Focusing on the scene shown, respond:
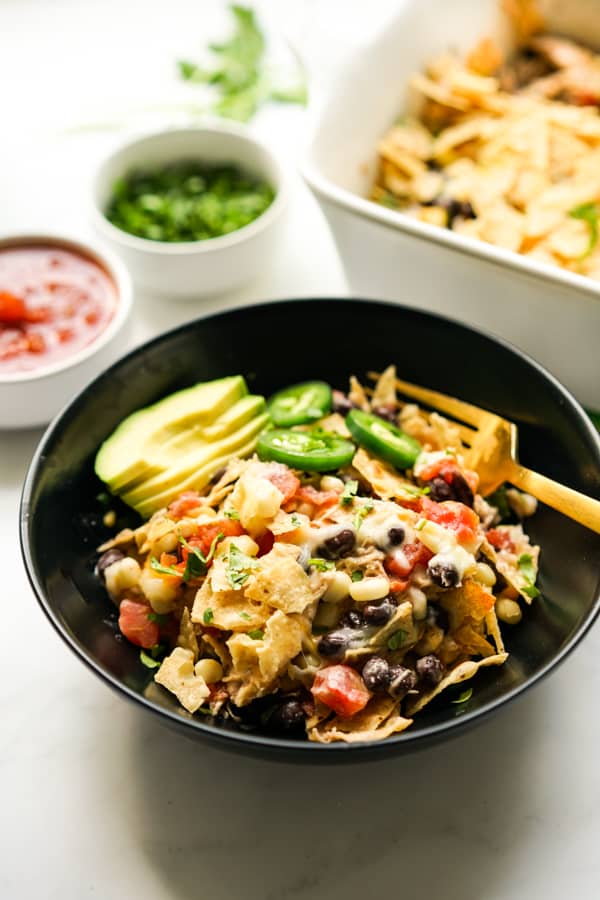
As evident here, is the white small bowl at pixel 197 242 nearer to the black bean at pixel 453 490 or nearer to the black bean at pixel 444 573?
the black bean at pixel 453 490

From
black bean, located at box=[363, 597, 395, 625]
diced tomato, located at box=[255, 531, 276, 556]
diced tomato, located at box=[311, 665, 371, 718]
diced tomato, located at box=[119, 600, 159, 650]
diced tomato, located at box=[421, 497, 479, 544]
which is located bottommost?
diced tomato, located at box=[119, 600, 159, 650]

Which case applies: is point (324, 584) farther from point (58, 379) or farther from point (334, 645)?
point (58, 379)

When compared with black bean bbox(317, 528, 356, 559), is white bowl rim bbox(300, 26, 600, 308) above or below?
above

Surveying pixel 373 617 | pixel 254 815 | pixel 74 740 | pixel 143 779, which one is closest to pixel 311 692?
pixel 373 617

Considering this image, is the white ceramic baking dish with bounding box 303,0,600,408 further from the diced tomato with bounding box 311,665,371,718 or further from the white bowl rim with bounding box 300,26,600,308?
the diced tomato with bounding box 311,665,371,718

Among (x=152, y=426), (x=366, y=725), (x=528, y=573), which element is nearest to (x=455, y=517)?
(x=528, y=573)

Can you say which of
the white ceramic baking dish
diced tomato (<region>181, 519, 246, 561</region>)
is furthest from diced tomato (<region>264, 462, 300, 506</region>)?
the white ceramic baking dish

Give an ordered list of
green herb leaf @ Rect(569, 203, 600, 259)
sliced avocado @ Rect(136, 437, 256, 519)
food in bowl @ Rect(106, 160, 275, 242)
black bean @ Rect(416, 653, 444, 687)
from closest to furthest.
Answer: black bean @ Rect(416, 653, 444, 687), sliced avocado @ Rect(136, 437, 256, 519), green herb leaf @ Rect(569, 203, 600, 259), food in bowl @ Rect(106, 160, 275, 242)
